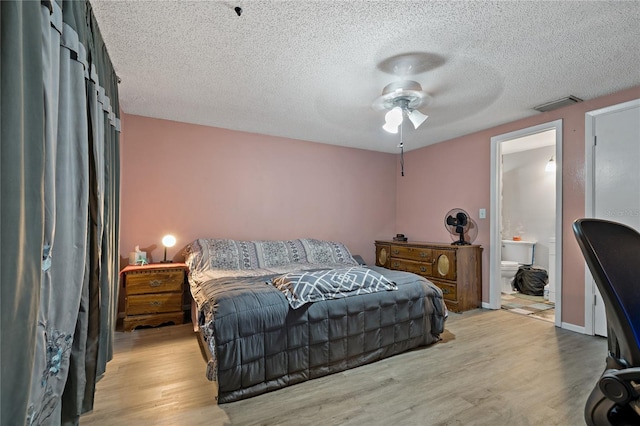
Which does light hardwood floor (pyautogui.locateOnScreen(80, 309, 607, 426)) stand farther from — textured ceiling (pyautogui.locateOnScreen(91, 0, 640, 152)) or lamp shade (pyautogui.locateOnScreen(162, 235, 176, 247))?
textured ceiling (pyautogui.locateOnScreen(91, 0, 640, 152))

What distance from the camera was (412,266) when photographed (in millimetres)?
4312

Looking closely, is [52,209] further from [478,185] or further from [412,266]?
[478,185]

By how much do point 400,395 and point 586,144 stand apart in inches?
121

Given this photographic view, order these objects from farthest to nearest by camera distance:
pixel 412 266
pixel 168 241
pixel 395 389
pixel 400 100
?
pixel 412 266 → pixel 168 241 → pixel 400 100 → pixel 395 389

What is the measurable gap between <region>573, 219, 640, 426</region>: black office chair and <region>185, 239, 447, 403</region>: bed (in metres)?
1.45

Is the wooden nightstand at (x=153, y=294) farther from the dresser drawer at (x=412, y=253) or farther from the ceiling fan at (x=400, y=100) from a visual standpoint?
the dresser drawer at (x=412, y=253)

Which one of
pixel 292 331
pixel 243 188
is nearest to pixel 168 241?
pixel 243 188

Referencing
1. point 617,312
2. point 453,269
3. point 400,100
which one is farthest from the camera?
point 453,269

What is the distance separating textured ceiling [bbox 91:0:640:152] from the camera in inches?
69.2

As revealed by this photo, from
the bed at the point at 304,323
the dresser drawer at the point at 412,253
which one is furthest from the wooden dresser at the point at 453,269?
the bed at the point at 304,323

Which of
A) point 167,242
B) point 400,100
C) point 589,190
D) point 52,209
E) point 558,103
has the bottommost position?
point 167,242

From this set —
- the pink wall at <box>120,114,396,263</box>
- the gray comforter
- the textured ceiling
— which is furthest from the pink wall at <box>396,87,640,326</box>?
the gray comforter

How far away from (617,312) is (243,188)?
376cm

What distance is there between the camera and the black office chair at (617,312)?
0.91 m
